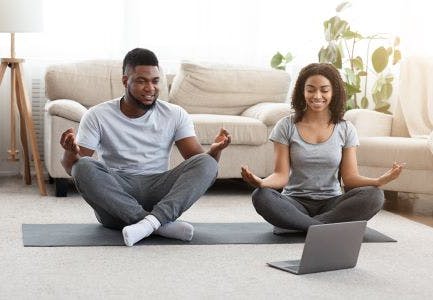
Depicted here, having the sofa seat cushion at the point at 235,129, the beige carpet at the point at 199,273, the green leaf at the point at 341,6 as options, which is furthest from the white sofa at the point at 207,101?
the beige carpet at the point at 199,273

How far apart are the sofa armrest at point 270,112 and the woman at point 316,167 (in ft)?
4.81

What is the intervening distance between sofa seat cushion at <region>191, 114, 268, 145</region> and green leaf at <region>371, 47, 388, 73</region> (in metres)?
1.28

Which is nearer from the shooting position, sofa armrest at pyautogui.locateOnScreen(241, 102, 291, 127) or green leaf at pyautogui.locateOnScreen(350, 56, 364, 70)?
sofa armrest at pyautogui.locateOnScreen(241, 102, 291, 127)

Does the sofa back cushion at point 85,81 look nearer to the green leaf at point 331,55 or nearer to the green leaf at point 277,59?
the green leaf at point 277,59

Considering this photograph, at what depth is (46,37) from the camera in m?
6.36

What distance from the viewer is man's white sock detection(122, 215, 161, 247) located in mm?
3648

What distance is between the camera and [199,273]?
322 centimetres

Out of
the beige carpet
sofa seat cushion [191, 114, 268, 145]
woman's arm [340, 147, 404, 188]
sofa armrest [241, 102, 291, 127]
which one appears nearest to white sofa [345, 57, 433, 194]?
sofa armrest [241, 102, 291, 127]

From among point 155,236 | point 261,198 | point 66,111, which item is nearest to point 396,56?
point 66,111

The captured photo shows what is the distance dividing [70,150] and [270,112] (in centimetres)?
211

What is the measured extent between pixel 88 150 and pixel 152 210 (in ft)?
1.28

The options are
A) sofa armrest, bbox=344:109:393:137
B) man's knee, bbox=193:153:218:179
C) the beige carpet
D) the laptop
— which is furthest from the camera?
sofa armrest, bbox=344:109:393:137

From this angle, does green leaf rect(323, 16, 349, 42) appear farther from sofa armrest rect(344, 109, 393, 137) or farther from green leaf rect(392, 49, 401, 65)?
sofa armrest rect(344, 109, 393, 137)

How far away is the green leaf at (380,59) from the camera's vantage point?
645 cm
